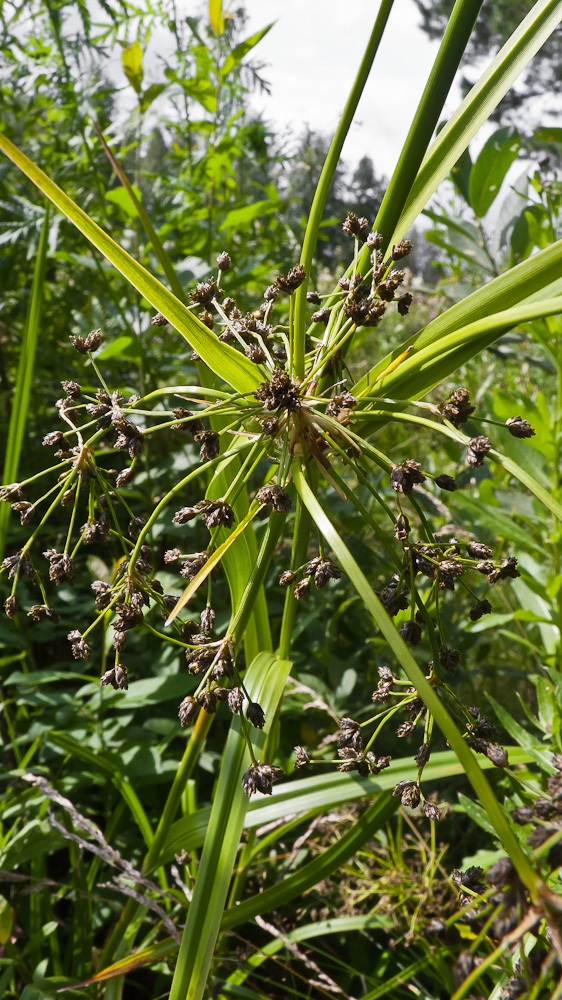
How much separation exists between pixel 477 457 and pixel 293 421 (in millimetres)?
155

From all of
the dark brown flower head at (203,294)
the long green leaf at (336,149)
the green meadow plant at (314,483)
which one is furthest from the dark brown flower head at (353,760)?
the dark brown flower head at (203,294)

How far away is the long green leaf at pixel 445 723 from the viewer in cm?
33

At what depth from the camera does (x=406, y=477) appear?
461mm

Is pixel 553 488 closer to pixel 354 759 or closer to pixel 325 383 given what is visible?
pixel 325 383

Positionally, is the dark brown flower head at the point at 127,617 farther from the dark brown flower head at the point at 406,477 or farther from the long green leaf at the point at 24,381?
the long green leaf at the point at 24,381

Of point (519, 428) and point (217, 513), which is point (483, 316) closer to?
point (519, 428)

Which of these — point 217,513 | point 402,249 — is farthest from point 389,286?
point 217,513

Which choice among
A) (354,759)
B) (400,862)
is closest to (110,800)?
(400,862)

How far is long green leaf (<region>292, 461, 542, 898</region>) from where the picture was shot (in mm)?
329

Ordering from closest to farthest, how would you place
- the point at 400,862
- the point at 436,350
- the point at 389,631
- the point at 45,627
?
the point at 389,631, the point at 436,350, the point at 400,862, the point at 45,627

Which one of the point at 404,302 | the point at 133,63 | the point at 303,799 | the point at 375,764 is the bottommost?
the point at 303,799

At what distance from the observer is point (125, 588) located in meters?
0.50

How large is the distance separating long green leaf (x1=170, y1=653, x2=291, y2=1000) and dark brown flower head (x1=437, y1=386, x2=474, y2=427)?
358 millimetres

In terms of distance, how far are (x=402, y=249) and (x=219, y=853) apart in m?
0.56
